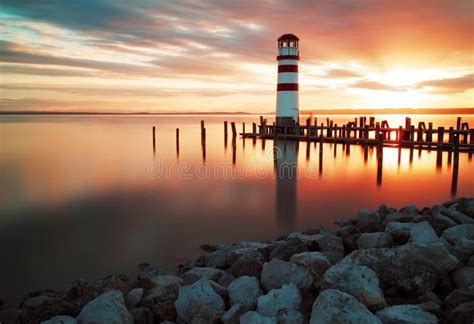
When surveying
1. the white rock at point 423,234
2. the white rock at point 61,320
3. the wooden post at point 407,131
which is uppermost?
the wooden post at point 407,131

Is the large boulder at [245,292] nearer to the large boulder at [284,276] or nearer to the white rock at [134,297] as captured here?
the large boulder at [284,276]

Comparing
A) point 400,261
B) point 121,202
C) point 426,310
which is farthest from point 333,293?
point 121,202

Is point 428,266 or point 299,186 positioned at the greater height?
point 428,266

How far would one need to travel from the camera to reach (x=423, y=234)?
380 centimetres

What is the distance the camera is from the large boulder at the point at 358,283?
2.80 metres

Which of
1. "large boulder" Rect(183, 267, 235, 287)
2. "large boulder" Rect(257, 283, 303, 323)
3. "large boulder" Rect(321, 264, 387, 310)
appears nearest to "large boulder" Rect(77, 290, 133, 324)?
"large boulder" Rect(183, 267, 235, 287)

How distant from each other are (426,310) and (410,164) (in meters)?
13.0

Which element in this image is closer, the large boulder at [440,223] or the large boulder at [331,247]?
the large boulder at [331,247]

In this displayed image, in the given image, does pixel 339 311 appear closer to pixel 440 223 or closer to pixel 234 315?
pixel 234 315

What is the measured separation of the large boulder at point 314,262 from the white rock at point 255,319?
0.84 m

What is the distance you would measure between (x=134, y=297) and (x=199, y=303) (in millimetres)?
723

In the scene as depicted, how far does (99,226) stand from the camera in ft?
23.1

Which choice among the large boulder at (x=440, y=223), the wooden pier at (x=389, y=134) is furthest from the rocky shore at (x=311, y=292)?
the wooden pier at (x=389, y=134)

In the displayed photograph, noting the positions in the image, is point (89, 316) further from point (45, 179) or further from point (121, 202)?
point (45, 179)
